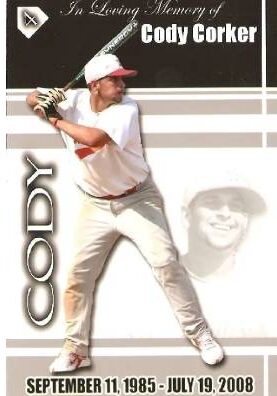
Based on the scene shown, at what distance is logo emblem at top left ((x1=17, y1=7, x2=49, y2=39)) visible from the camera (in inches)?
116

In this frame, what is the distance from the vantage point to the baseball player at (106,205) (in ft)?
9.66

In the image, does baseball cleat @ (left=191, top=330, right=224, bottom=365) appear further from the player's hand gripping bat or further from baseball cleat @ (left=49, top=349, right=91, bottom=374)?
the player's hand gripping bat

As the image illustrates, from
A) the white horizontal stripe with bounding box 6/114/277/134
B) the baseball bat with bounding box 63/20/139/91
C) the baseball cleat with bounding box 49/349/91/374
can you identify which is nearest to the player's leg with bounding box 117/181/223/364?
the white horizontal stripe with bounding box 6/114/277/134

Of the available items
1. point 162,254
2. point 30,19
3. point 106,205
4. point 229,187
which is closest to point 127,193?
point 106,205

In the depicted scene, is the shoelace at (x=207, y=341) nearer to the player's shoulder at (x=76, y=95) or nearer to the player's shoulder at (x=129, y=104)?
the player's shoulder at (x=129, y=104)

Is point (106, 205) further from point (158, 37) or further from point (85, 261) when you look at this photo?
point (158, 37)

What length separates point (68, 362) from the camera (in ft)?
9.83

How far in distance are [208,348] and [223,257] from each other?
0.33m

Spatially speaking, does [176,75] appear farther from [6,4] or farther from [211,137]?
[6,4]

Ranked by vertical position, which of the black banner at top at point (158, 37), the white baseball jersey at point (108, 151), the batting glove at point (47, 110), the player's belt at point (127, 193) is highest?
the black banner at top at point (158, 37)

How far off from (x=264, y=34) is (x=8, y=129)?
96 centimetres

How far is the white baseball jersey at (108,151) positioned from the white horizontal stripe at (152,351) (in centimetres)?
56

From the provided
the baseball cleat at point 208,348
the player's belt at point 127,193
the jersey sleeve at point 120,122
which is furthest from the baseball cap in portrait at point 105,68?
the baseball cleat at point 208,348

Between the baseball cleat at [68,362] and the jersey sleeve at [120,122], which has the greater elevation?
the jersey sleeve at [120,122]
